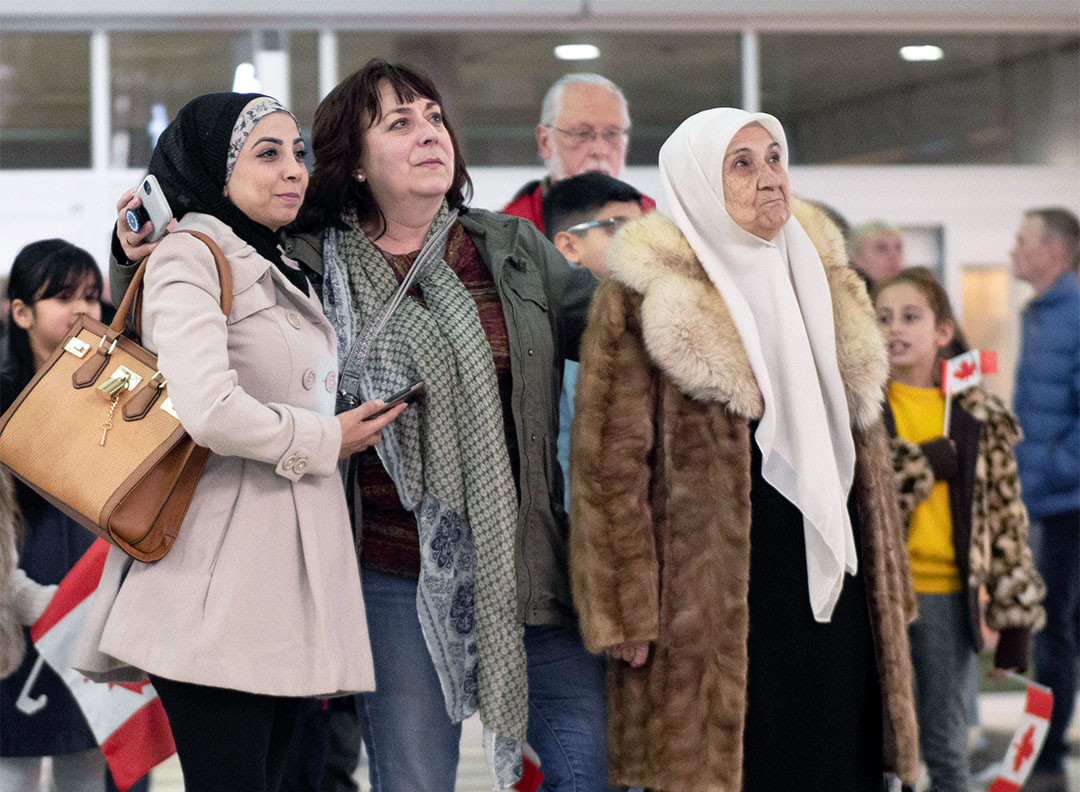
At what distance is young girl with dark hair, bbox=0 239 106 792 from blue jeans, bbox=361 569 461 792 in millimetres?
1165

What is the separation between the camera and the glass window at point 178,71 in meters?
6.54

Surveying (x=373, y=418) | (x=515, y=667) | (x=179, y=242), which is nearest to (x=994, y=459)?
(x=515, y=667)

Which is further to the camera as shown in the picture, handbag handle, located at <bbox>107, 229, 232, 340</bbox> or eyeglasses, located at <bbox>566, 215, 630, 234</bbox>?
eyeglasses, located at <bbox>566, 215, 630, 234</bbox>

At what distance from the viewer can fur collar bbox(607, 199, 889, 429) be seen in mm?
2648

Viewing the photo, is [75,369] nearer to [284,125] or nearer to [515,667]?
[284,125]

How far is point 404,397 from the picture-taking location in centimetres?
246

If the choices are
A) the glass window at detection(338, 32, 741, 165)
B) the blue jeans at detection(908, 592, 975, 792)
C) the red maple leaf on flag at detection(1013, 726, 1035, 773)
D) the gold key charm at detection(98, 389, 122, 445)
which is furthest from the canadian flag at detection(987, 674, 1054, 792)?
the glass window at detection(338, 32, 741, 165)

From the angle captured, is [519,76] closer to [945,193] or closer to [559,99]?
[559,99]

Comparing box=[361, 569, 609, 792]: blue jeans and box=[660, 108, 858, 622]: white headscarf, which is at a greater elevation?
box=[660, 108, 858, 622]: white headscarf

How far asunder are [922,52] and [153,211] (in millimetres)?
5622

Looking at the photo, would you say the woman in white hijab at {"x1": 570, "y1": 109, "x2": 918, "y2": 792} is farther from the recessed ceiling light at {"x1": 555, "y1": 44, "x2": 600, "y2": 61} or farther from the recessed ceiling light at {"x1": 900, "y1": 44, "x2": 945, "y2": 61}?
the recessed ceiling light at {"x1": 900, "y1": 44, "x2": 945, "y2": 61}

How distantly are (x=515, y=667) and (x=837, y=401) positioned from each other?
892mm

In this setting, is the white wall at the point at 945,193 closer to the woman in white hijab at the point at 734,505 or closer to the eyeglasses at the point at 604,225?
the eyeglasses at the point at 604,225

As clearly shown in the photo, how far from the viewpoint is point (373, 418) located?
2404mm
